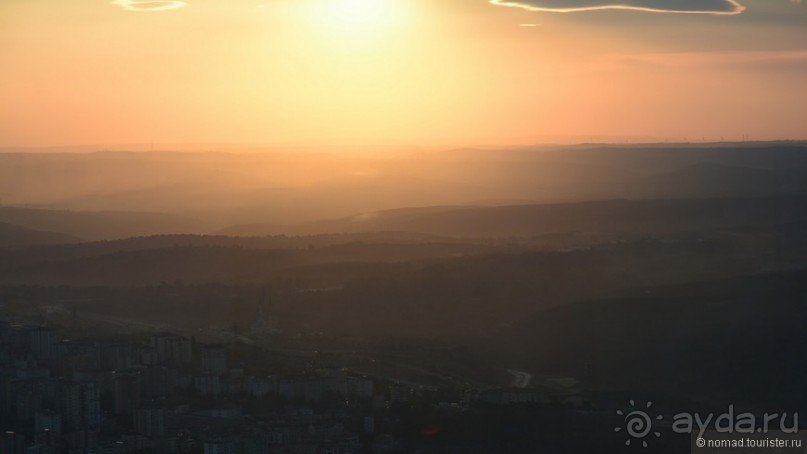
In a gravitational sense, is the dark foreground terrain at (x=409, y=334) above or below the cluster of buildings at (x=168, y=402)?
below

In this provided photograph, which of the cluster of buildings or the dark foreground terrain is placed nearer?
the cluster of buildings

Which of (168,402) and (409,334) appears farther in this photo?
(409,334)

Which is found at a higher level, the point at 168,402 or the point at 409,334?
the point at 168,402

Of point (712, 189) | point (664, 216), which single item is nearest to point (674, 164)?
point (712, 189)

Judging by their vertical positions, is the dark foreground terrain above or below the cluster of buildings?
below

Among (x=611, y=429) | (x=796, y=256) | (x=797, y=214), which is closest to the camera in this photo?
(x=611, y=429)

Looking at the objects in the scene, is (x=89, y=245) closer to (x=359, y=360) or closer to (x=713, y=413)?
(x=359, y=360)

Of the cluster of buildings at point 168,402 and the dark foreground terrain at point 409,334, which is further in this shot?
the dark foreground terrain at point 409,334

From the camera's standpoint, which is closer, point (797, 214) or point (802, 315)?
point (802, 315)
